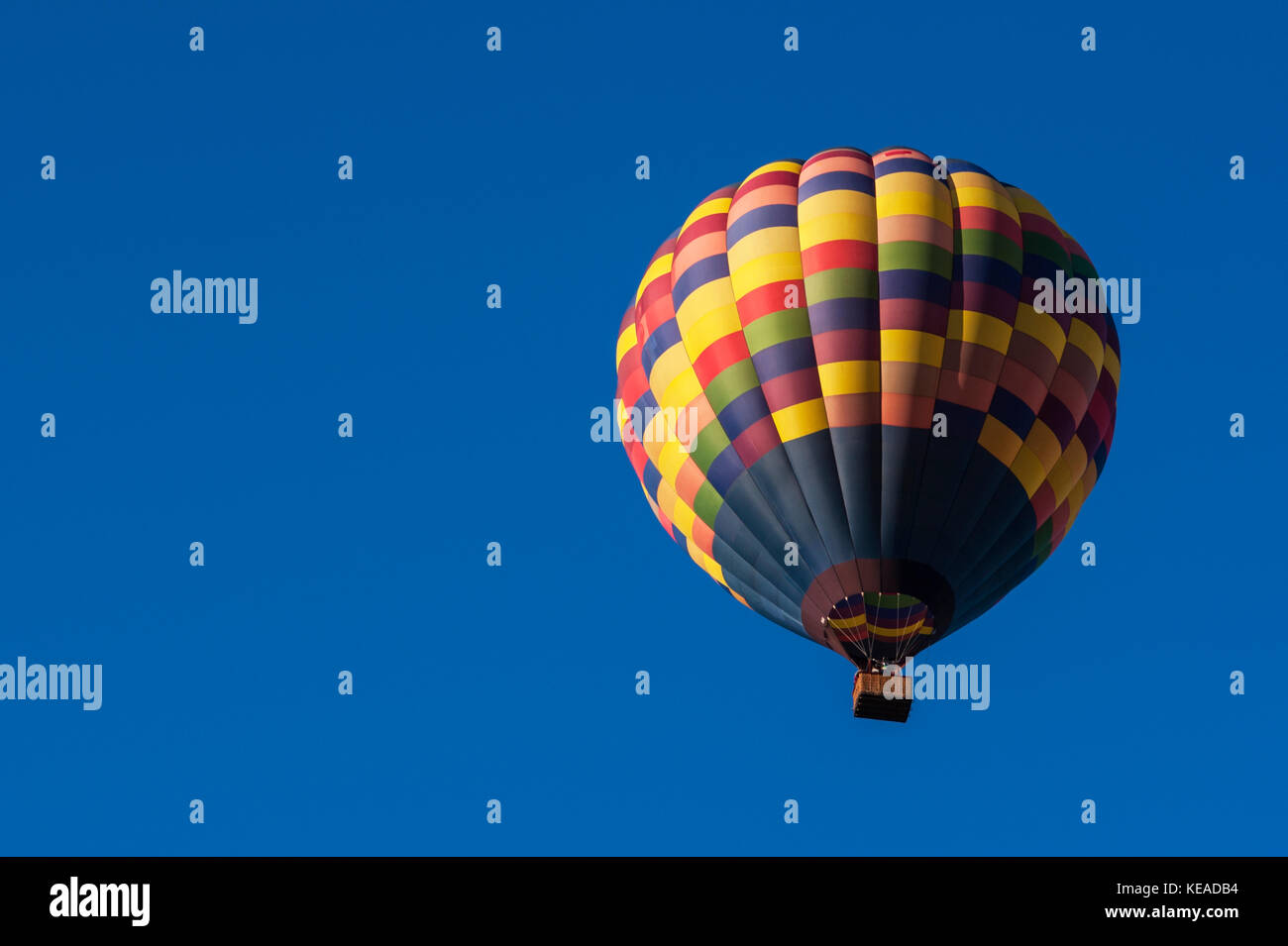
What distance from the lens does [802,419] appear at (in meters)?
28.4

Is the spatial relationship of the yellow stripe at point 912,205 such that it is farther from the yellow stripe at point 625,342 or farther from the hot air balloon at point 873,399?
the yellow stripe at point 625,342

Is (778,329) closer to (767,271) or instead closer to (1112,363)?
(767,271)

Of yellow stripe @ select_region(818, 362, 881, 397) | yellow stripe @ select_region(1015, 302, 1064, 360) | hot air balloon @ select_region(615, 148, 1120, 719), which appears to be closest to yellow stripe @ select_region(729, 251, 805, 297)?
hot air balloon @ select_region(615, 148, 1120, 719)

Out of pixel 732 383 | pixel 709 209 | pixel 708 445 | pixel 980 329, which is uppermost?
pixel 709 209

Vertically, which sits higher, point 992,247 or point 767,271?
point 992,247

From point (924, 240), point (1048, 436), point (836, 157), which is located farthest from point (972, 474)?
point (836, 157)

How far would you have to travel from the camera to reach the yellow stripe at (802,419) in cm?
2836

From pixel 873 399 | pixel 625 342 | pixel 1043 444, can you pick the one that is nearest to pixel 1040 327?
pixel 1043 444

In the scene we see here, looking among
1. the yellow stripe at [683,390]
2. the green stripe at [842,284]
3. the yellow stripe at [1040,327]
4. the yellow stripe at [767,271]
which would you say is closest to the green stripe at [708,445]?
the yellow stripe at [683,390]

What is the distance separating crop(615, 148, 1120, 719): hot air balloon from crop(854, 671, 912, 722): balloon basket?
0.12 feet

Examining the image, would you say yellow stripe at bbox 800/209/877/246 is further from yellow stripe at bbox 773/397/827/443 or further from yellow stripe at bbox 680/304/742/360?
yellow stripe at bbox 773/397/827/443

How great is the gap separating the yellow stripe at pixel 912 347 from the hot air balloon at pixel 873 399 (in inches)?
1.1

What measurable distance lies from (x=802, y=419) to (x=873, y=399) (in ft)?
3.01

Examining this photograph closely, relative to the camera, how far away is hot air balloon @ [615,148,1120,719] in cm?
2811
